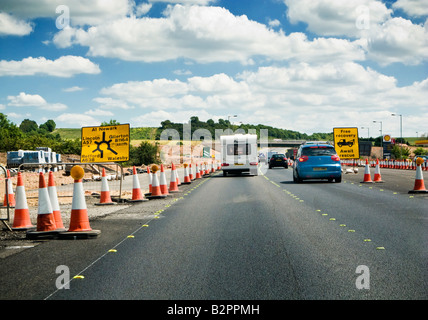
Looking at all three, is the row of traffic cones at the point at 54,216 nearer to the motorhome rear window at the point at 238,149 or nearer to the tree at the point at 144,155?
the motorhome rear window at the point at 238,149

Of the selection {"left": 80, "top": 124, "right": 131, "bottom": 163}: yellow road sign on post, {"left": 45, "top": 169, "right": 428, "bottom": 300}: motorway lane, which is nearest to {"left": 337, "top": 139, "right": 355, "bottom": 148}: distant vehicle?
{"left": 80, "top": 124, "right": 131, "bottom": 163}: yellow road sign on post

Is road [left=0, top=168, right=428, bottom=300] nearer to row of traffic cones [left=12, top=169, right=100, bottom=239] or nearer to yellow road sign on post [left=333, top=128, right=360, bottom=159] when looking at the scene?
row of traffic cones [left=12, top=169, right=100, bottom=239]

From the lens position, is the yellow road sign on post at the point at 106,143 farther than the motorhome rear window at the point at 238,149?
No

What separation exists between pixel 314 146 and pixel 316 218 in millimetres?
13138

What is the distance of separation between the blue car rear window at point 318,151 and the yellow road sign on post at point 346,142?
1052cm

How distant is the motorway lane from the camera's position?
4.83 meters

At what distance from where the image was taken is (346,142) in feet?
110

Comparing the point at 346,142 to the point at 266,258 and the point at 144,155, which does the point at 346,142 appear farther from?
the point at 144,155

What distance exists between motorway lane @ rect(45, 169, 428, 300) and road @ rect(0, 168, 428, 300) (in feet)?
0.04

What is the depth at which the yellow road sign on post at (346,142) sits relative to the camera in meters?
33.2

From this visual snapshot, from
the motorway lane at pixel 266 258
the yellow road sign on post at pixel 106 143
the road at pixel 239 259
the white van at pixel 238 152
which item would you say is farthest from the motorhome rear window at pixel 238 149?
the road at pixel 239 259

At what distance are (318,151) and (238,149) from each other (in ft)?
31.0
